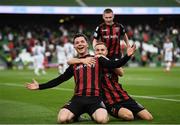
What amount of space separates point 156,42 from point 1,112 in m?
36.9

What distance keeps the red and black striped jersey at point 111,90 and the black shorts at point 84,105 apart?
16.8 inches

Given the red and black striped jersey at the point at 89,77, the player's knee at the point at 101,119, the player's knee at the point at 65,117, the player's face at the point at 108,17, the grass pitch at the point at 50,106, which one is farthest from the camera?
the player's face at the point at 108,17

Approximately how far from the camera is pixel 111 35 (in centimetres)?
1327

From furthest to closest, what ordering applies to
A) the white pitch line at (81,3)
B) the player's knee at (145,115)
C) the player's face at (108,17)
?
1. the white pitch line at (81,3)
2. the player's face at (108,17)
3. the player's knee at (145,115)

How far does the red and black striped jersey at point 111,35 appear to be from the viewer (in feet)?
43.2

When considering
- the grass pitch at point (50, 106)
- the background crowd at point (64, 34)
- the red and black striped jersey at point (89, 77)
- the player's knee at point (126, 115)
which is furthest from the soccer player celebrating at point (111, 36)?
the background crowd at point (64, 34)

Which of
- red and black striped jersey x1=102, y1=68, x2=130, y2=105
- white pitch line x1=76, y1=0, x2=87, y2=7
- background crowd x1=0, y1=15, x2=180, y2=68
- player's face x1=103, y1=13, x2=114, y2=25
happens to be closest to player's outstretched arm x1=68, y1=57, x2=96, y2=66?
red and black striped jersey x1=102, y1=68, x2=130, y2=105

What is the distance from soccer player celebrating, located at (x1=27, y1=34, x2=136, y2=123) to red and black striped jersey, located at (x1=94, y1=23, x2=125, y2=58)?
3.11 meters

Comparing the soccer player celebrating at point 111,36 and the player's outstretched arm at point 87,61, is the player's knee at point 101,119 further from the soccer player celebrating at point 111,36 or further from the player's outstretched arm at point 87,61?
the soccer player celebrating at point 111,36

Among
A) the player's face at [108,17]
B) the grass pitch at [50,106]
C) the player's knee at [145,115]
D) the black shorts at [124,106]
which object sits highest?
the player's face at [108,17]

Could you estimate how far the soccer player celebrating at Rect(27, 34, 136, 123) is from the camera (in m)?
9.80

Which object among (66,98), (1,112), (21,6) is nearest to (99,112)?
(1,112)

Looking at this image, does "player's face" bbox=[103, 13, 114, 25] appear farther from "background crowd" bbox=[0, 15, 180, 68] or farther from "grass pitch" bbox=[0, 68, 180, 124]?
"background crowd" bbox=[0, 15, 180, 68]

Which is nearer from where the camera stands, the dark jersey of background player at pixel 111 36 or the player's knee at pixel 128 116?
the player's knee at pixel 128 116
